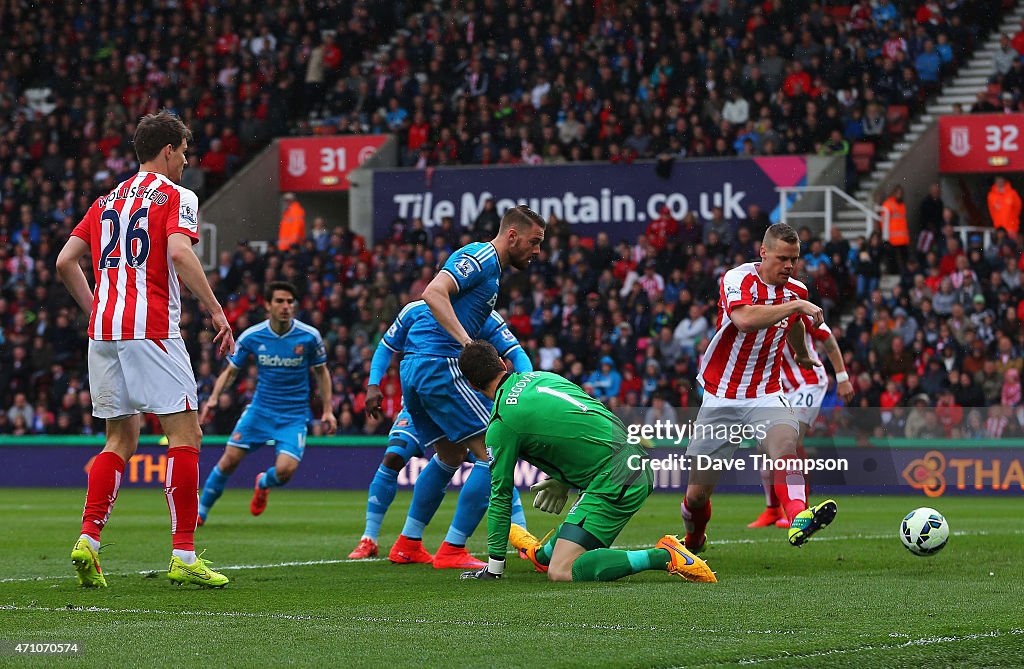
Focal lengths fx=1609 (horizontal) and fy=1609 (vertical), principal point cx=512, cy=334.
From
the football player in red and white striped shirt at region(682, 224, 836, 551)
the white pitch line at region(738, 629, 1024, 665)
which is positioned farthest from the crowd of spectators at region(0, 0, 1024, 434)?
the white pitch line at region(738, 629, 1024, 665)

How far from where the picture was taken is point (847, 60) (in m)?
26.2

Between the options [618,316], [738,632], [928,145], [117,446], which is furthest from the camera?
[928,145]

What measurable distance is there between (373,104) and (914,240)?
1093 centimetres

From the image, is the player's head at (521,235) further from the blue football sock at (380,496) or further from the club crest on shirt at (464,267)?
the blue football sock at (380,496)

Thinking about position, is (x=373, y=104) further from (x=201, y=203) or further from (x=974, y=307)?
(x=974, y=307)

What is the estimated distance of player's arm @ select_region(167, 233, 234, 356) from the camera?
7.91 m

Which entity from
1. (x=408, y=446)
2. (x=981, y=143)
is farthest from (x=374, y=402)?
(x=981, y=143)

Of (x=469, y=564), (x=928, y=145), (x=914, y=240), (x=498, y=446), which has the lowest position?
(x=469, y=564)

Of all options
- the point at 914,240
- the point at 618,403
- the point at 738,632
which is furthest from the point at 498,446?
the point at 914,240

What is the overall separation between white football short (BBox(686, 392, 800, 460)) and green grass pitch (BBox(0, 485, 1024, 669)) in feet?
2.53

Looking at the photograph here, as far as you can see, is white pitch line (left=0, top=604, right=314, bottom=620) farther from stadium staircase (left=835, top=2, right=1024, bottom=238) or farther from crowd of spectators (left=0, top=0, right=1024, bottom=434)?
stadium staircase (left=835, top=2, right=1024, bottom=238)

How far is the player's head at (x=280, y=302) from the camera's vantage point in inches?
569

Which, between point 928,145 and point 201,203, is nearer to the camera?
point 928,145

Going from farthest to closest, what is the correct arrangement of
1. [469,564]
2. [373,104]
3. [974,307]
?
1. [373,104]
2. [974,307]
3. [469,564]
